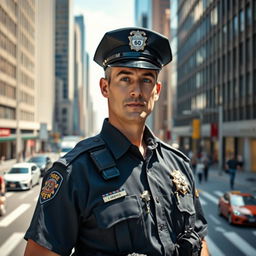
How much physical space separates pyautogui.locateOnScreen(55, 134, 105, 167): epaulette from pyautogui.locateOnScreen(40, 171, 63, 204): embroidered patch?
91mm

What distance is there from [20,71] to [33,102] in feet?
1.67

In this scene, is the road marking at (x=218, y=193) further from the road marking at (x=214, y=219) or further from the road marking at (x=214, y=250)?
the road marking at (x=214, y=250)

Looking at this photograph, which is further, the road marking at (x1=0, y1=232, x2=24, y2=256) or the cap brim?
the road marking at (x1=0, y1=232, x2=24, y2=256)

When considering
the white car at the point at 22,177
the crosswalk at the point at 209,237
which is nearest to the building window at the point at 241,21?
the crosswalk at the point at 209,237

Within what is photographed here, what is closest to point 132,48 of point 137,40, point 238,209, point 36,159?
point 137,40

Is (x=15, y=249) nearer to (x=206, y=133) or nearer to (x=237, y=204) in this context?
(x=237, y=204)

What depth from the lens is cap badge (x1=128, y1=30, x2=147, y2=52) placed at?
91.5 inches

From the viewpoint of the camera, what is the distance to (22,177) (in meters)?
3.54

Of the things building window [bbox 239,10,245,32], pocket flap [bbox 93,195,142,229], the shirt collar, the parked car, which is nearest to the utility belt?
pocket flap [bbox 93,195,142,229]

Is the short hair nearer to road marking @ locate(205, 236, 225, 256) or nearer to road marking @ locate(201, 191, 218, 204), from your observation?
road marking @ locate(205, 236, 225, 256)

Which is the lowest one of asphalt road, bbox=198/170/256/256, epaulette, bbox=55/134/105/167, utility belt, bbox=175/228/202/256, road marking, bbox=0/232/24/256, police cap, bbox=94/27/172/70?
asphalt road, bbox=198/170/256/256

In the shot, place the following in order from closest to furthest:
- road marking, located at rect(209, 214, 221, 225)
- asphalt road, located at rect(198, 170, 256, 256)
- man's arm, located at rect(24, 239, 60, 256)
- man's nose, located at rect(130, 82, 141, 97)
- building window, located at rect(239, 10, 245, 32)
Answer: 1. man's arm, located at rect(24, 239, 60, 256)
2. man's nose, located at rect(130, 82, 141, 97)
3. asphalt road, located at rect(198, 170, 256, 256)
4. road marking, located at rect(209, 214, 221, 225)
5. building window, located at rect(239, 10, 245, 32)

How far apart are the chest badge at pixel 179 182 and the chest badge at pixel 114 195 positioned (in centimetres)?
55

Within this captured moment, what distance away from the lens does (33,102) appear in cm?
403
